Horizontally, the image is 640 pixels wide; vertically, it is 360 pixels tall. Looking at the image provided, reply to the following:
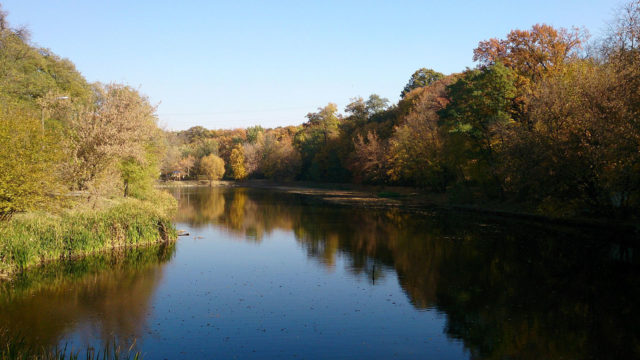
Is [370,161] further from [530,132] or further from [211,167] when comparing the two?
[211,167]

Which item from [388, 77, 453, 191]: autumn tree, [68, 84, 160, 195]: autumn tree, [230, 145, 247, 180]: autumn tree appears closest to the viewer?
[68, 84, 160, 195]: autumn tree

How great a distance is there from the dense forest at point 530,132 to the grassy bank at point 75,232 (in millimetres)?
23307

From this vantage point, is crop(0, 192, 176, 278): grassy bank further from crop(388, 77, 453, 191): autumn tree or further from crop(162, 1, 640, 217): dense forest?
crop(388, 77, 453, 191): autumn tree

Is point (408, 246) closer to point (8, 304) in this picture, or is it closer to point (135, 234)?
point (135, 234)

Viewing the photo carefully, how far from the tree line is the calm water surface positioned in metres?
3.51

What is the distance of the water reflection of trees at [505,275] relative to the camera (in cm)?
1088

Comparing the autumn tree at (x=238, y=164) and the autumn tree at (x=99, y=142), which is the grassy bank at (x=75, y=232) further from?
the autumn tree at (x=238, y=164)

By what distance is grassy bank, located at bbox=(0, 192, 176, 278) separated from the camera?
1673 centimetres

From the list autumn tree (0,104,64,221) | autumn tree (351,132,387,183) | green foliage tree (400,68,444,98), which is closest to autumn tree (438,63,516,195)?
autumn tree (351,132,387,183)

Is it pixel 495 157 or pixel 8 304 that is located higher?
pixel 495 157

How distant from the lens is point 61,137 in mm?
24625

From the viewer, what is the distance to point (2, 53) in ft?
123

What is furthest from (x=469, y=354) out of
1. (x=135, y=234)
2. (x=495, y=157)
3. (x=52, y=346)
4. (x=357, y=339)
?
(x=495, y=157)

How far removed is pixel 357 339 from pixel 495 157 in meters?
32.5
